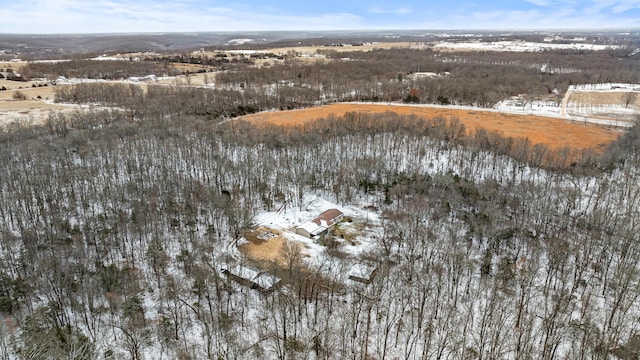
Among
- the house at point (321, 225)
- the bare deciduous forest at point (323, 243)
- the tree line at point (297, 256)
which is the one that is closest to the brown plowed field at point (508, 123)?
the bare deciduous forest at point (323, 243)

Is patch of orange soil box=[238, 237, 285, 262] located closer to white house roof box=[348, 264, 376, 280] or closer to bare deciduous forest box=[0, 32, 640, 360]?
bare deciduous forest box=[0, 32, 640, 360]

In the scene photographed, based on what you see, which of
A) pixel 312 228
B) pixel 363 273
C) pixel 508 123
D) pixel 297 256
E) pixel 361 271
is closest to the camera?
pixel 363 273

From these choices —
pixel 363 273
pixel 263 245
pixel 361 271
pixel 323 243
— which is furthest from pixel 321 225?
pixel 363 273

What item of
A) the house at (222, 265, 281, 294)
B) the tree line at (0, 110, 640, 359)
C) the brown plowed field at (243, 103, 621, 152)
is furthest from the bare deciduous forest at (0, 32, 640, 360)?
the brown plowed field at (243, 103, 621, 152)

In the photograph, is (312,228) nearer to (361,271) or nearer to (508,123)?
(361,271)

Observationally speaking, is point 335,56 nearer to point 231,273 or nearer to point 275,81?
point 275,81

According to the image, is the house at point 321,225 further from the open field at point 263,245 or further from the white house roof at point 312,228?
the open field at point 263,245
